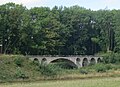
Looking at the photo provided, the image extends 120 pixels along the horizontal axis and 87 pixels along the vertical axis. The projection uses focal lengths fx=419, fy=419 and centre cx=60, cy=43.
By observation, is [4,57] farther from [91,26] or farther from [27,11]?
[91,26]


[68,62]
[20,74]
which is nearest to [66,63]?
[68,62]

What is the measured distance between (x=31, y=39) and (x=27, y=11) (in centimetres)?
820

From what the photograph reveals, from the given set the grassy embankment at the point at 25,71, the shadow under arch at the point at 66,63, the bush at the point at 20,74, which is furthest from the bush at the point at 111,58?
the bush at the point at 20,74

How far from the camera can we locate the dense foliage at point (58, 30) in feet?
304

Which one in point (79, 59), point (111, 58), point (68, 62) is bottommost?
point (68, 62)

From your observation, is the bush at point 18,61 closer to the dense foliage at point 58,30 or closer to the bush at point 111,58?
the dense foliage at point 58,30

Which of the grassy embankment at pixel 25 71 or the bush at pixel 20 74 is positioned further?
the bush at pixel 20 74

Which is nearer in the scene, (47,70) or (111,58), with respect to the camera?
(47,70)

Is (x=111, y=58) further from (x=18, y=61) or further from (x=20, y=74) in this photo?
(x=20, y=74)

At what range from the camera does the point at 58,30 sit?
355 feet

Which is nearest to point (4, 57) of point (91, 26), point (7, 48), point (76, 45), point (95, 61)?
point (7, 48)

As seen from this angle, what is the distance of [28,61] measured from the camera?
220 ft

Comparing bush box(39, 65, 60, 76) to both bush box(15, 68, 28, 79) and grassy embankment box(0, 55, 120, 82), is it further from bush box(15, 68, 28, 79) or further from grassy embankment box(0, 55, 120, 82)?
bush box(15, 68, 28, 79)

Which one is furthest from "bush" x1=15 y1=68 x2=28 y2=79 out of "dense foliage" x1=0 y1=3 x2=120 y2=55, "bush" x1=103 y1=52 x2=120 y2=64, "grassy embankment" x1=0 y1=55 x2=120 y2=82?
"bush" x1=103 y1=52 x2=120 y2=64
